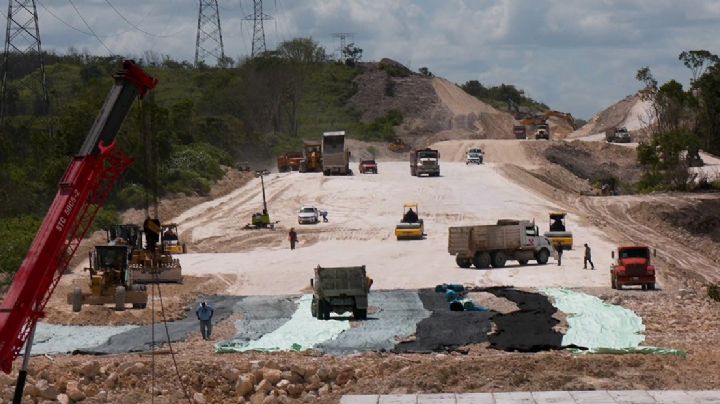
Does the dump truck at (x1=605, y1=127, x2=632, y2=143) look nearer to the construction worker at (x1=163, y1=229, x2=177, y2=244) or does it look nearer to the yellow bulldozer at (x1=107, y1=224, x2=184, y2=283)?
the construction worker at (x1=163, y1=229, x2=177, y2=244)

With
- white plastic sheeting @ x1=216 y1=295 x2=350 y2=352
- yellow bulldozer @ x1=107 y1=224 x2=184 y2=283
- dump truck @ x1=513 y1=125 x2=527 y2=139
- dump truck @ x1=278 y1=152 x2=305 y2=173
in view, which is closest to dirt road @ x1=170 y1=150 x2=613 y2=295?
yellow bulldozer @ x1=107 y1=224 x2=184 y2=283

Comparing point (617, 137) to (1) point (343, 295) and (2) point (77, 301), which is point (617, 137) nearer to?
(1) point (343, 295)

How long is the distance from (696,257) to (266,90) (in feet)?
299

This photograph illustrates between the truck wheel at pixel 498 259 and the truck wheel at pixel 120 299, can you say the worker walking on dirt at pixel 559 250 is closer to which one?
the truck wheel at pixel 498 259

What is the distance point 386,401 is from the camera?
95.5ft

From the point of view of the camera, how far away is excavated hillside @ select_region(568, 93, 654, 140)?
155 m

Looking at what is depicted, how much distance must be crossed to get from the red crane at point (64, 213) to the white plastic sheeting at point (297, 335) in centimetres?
→ 915

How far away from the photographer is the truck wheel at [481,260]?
197ft

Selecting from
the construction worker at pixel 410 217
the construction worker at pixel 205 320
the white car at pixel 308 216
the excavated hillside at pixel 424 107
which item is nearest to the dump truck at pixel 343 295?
the construction worker at pixel 205 320

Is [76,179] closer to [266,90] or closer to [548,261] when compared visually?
[548,261]

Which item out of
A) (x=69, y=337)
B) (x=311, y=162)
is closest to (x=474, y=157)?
(x=311, y=162)

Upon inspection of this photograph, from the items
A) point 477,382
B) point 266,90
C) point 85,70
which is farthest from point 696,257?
point 85,70

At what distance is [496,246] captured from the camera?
60219mm

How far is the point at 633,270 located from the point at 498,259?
9.64m
